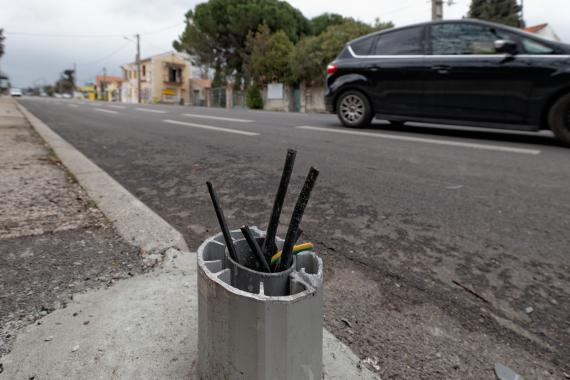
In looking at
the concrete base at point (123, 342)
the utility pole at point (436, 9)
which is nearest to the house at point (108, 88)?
the utility pole at point (436, 9)

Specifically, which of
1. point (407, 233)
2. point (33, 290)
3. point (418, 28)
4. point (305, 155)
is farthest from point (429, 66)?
point (33, 290)

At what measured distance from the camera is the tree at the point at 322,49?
23.1 metres

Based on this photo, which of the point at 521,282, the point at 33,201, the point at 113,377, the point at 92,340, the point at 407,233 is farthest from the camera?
the point at 33,201

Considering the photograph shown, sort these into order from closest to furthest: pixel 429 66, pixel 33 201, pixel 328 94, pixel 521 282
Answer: pixel 521 282
pixel 33 201
pixel 429 66
pixel 328 94

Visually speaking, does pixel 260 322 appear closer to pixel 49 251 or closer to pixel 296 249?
pixel 296 249

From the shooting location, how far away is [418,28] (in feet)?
20.4

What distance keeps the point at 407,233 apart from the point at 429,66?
4.67 metres

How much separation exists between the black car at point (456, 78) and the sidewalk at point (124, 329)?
5247 mm

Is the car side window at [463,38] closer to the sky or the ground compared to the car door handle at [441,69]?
closer to the sky

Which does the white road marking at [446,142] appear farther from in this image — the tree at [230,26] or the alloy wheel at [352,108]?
the tree at [230,26]

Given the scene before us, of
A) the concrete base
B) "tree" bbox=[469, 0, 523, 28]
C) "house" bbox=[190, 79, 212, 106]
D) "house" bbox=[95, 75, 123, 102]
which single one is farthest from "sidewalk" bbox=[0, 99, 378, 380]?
"house" bbox=[95, 75, 123, 102]

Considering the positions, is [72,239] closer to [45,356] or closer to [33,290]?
[33,290]

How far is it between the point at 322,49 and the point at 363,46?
708 inches

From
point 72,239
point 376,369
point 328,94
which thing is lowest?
point 376,369
